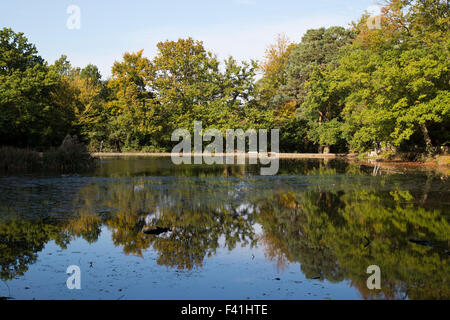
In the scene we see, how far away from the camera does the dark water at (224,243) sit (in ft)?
18.9

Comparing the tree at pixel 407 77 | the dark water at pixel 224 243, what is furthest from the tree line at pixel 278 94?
the dark water at pixel 224 243

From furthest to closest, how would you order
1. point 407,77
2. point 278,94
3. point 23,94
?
point 278,94
point 23,94
point 407,77

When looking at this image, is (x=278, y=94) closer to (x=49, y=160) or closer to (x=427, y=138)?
(x=427, y=138)

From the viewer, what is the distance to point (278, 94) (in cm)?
5512

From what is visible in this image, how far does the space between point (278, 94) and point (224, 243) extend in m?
48.2

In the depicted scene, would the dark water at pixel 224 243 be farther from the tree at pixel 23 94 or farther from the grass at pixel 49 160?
the tree at pixel 23 94

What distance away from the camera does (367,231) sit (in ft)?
30.5

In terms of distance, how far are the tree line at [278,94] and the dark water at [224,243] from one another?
17.3m

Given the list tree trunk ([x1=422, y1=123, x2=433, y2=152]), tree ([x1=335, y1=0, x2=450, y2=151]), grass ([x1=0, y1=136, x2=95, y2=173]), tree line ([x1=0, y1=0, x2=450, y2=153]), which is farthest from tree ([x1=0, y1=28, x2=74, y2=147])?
tree trunk ([x1=422, y1=123, x2=433, y2=152])

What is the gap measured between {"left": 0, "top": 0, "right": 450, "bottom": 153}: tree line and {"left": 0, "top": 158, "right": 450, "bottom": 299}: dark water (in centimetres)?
1732

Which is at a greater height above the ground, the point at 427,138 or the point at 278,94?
the point at 278,94

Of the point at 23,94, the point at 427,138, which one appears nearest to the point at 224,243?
the point at 427,138

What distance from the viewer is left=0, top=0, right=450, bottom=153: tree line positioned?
102 feet

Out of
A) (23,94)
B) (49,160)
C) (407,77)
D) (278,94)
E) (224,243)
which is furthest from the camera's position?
(278,94)
